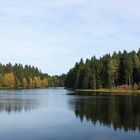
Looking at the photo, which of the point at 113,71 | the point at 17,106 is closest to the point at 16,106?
the point at 17,106

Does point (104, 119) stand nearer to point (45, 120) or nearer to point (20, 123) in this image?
point (45, 120)

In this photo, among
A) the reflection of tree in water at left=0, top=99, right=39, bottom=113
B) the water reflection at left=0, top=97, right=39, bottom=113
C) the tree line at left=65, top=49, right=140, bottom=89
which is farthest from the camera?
the tree line at left=65, top=49, right=140, bottom=89

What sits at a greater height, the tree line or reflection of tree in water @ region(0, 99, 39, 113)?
the tree line

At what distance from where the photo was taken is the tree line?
13862 cm

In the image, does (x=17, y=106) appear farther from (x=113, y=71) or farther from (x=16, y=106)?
(x=113, y=71)

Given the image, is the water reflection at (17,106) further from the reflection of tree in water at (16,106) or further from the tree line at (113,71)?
the tree line at (113,71)

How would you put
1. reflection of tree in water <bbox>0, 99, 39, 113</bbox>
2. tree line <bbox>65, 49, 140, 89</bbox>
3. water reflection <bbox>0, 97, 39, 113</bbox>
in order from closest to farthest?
1. water reflection <bbox>0, 97, 39, 113</bbox>
2. reflection of tree in water <bbox>0, 99, 39, 113</bbox>
3. tree line <bbox>65, 49, 140, 89</bbox>

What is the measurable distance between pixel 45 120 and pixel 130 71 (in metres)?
101

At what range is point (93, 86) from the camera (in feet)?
519

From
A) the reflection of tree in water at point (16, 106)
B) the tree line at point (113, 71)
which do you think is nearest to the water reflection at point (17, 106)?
the reflection of tree in water at point (16, 106)

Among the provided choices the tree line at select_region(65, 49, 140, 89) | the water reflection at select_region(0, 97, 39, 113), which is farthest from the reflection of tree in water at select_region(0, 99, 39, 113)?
the tree line at select_region(65, 49, 140, 89)

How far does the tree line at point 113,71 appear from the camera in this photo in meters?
139

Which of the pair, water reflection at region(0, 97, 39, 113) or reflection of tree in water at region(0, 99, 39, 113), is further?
reflection of tree in water at region(0, 99, 39, 113)

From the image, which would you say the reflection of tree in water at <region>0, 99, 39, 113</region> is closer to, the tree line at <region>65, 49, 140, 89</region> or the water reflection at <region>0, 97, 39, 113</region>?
the water reflection at <region>0, 97, 39, 113</region>
